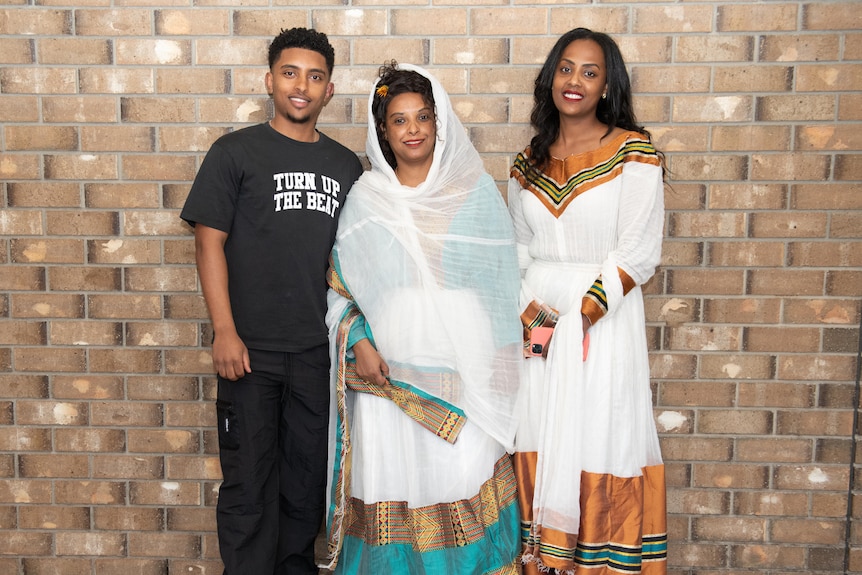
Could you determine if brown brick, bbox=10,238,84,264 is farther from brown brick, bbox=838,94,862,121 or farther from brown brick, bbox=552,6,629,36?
brown brick, bbox=838,94,862,121

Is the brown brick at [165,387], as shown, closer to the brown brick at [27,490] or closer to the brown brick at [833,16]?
the brown brick at [27,490]

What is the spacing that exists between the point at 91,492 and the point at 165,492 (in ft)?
0.88

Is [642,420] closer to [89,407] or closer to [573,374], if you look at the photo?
[573,374]

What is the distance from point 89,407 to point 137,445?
0.21 m

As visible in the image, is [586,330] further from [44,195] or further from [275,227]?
[44,195]

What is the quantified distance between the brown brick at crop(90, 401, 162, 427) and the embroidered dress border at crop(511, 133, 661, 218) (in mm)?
1528

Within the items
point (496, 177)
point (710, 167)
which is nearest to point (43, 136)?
point (496, 177)

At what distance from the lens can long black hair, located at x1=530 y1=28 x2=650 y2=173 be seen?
7.11ft

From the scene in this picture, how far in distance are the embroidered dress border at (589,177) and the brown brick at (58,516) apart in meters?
1.96

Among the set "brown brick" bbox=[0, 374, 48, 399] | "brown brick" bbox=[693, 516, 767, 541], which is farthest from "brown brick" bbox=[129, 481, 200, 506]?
"brown brick" bbox=[693, 516, 767, 541]

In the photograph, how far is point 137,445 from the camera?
8.57 feet

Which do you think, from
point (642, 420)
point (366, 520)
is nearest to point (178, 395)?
point (366, 520)

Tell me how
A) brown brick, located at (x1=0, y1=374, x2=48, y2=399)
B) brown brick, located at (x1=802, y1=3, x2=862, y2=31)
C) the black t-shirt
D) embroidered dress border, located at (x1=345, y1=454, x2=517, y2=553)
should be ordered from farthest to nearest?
brown brick, located at (x1=0, y1=374, x2=48, y2=399) → brown brick, located at (x1=802, y1=3, x2=862, y2=31) → the black t-shirt → embroidered dress border, located at (x1=345, y1=454, x2=517, y2=553)

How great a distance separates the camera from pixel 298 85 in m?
2.13
